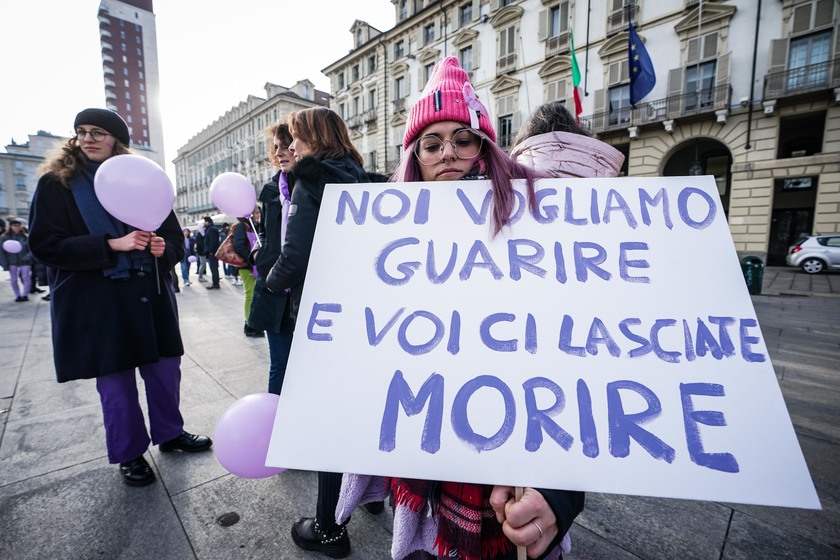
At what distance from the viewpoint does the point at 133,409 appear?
198 centimetres

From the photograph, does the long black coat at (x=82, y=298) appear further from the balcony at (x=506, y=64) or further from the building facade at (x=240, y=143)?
the building facade at (x=240, y=143)

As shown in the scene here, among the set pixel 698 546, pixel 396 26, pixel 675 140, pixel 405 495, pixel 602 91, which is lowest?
pixel 698 546

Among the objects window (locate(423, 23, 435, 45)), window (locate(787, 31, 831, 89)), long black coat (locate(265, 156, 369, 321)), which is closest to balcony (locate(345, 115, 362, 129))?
window (locate(423, 23, 435, 45))

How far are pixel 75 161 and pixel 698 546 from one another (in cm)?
346

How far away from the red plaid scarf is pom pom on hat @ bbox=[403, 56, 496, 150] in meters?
0.93

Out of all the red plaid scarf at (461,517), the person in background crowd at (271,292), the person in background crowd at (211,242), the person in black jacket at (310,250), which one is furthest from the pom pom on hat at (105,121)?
the person in background crowd at (211,242)

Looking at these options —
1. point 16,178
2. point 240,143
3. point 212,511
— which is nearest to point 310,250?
point 212,511

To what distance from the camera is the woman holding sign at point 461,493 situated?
692mm

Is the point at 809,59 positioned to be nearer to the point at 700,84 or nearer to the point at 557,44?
the point at 700,84

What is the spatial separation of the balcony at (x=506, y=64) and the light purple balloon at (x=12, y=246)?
61.3 ft

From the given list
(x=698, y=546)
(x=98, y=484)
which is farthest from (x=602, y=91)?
(x=98, y=484)

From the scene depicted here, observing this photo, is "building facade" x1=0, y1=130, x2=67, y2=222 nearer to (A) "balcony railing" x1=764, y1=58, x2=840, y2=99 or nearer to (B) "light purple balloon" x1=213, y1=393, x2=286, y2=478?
(B) "light purple balloon" x1=213, y1=393, x2=286, y2=478

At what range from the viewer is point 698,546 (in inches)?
63.1

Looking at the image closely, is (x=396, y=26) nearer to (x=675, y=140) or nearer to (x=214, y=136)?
(x=675, y=140)
